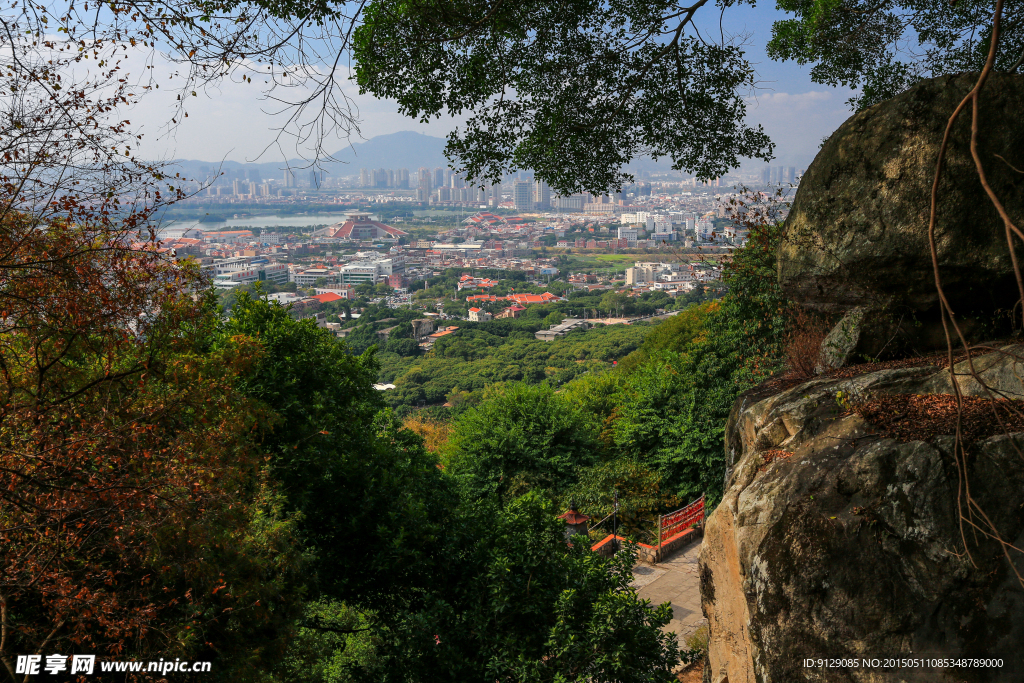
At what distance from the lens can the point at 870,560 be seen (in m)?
3.50

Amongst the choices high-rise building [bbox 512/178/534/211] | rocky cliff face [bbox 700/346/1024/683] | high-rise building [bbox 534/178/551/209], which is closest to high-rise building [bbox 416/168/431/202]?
high-rise building [bbox 512/178/534/211]

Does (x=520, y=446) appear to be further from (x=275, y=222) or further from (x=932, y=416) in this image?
(x=275, y=222)

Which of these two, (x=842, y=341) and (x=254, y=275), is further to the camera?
(x=254, y=275)

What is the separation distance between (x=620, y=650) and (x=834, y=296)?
4316 mm

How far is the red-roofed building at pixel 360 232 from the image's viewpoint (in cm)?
11962

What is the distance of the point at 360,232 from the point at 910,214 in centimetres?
12150

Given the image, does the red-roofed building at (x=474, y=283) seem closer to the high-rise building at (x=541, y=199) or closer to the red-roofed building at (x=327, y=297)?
the red-roofed building at (x=327, y=297)

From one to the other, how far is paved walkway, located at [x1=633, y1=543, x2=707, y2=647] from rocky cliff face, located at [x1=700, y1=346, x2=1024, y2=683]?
15.5ft

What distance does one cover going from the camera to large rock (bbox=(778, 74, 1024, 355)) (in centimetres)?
553

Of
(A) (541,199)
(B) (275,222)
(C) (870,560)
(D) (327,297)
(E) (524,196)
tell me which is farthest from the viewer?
(E) (524,196)

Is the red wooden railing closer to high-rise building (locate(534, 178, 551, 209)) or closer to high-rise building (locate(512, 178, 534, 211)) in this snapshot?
high-rise building (locate(534, 178, 551, 209))

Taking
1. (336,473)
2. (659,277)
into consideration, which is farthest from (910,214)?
(659,277)

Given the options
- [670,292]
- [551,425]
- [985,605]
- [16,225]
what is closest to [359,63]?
[16,225]

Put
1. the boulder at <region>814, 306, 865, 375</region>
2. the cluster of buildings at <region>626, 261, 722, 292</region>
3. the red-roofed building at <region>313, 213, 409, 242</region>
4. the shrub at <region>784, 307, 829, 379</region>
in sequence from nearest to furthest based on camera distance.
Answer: the boulder at <region>814, 306, 865, 375</region> < the shrub at <region>784, 307, 829, 379</region> < the cluster of buildings at <region>626, 261, 722, 292</region> < the red-roofed building at <region>313, 213, 409, 242</region>
